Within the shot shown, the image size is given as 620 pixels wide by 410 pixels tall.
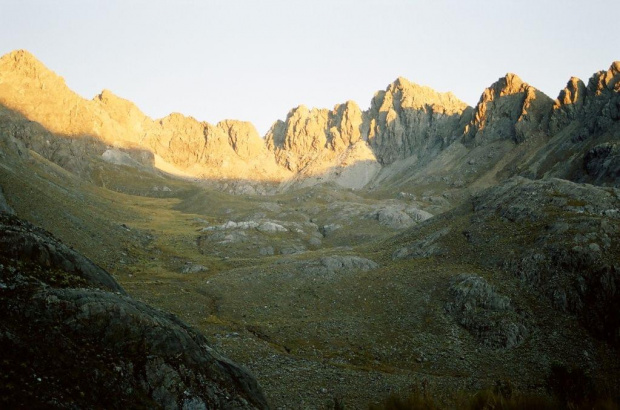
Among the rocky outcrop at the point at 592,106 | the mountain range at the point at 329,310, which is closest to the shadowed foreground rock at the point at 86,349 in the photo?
the mountain range at the point at 329,310

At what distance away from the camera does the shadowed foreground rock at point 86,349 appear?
11133 mm

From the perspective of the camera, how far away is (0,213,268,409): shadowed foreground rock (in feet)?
36.5

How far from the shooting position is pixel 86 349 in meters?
13.1

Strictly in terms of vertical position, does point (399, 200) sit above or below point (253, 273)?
above

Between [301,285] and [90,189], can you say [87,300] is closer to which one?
[301,285]

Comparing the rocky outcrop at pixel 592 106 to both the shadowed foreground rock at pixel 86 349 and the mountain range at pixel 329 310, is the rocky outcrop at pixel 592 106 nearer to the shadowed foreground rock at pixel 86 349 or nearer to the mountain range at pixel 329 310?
the mountain range at pixel 329 310

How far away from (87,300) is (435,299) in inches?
1444

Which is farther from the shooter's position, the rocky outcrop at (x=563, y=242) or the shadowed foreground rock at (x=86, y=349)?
the rocky outcrop at (x=563, y=242)

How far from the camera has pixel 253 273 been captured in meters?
59.8

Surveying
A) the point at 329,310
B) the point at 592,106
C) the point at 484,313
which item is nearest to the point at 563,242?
the point at 484,313

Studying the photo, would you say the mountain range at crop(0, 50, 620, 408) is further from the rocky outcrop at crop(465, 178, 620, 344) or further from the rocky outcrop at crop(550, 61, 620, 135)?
the rocky outcrop at crop(550, 61, 620, 135)

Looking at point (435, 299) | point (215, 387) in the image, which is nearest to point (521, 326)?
point (435, 299)

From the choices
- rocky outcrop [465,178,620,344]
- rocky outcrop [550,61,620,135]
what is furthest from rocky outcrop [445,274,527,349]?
rocky outcrop [550,61,620,135]

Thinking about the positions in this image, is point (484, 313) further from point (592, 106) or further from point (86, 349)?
point (592, 106)
